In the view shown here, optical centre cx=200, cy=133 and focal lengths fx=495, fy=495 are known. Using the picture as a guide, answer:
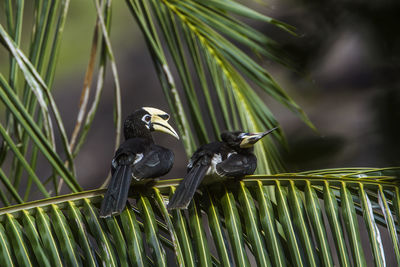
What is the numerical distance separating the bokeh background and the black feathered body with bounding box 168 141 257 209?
1.45 metres

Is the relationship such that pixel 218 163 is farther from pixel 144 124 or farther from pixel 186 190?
→ pixel 144 124

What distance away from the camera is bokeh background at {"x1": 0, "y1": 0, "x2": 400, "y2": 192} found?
2715mm

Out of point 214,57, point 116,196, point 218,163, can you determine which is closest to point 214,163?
point 218,163

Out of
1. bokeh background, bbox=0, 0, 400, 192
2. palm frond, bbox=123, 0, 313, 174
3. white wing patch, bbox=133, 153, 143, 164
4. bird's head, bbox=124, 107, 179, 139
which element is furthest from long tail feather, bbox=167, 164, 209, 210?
bokeh background, bbox=0, 0, 400, 192

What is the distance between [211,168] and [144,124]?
0.39 metres

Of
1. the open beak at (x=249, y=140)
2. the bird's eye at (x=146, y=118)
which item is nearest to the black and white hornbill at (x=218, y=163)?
the open beak at (x=249, y=140)

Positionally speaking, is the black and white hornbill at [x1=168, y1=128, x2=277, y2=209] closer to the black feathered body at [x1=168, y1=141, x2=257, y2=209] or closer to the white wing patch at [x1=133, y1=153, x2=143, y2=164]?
the black feathered body at [x1=168, y1=141, x2=257, y2=209]

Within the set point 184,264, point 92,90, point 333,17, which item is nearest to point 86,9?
point 92,90

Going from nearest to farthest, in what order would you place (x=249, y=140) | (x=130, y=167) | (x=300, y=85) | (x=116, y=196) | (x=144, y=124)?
1. (x=116, y=196)
2. (x=130, y=167)
3. (x=249, y=140)
4. (x=144, y=124)
5. (x=300, y=85)

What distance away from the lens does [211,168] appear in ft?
3.65

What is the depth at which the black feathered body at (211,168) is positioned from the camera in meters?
0.99

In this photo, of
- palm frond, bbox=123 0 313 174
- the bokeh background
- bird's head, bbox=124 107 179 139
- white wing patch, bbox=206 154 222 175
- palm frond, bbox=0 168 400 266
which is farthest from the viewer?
the bokeh background

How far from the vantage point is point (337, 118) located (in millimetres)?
2955

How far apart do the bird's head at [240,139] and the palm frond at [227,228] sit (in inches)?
9.2
